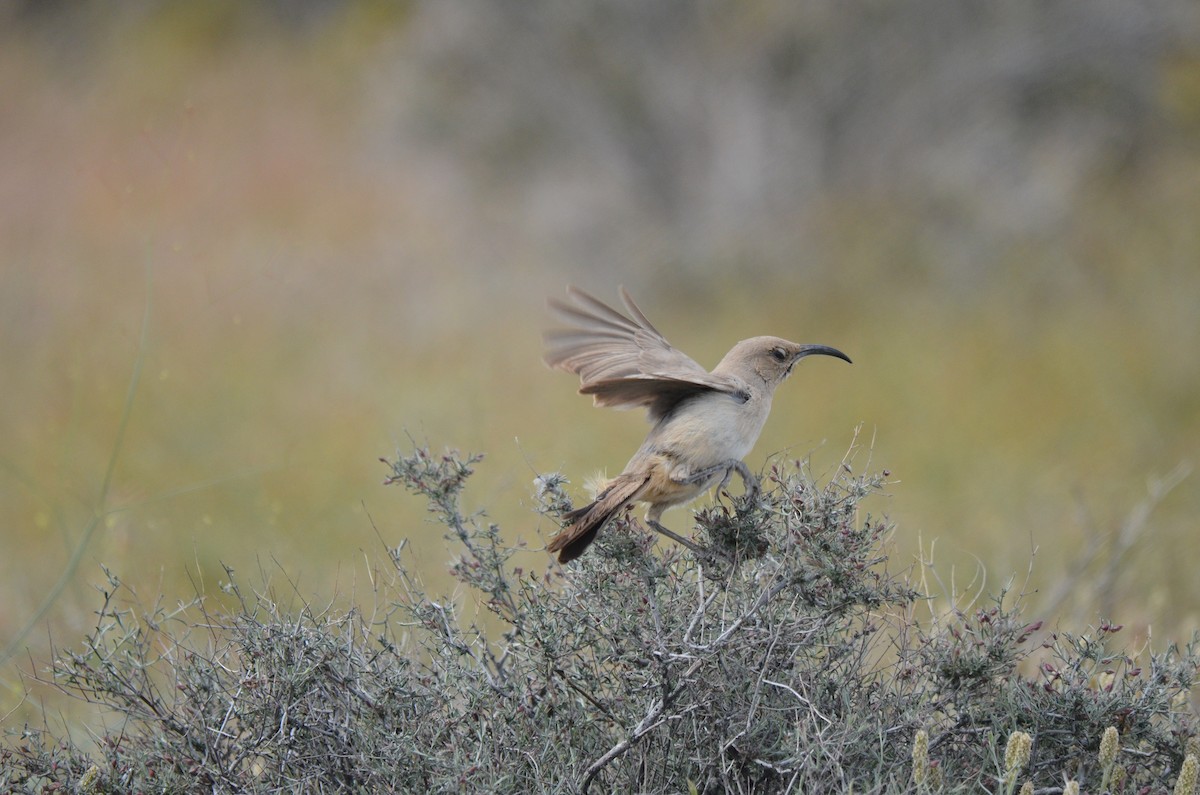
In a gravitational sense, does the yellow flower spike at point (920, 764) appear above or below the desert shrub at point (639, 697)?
below

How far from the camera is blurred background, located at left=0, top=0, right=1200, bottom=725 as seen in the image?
743cm

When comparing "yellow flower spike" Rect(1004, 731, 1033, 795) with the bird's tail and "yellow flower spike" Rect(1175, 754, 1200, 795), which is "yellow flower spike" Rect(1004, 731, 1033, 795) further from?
the bird's tail

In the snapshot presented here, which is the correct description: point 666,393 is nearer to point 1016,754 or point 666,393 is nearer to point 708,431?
point 708,431

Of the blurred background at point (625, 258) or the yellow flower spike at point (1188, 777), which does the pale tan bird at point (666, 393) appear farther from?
the blurred background at point (625, 258)

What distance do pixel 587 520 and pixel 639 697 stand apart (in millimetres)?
515

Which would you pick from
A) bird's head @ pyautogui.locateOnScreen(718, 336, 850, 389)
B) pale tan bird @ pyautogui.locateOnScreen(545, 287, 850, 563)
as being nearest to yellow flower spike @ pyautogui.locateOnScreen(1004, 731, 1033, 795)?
pale tan bird @ pyautogui.locateOnScreen(545, 287, 850, 563)

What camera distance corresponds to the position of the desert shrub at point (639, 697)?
256cm

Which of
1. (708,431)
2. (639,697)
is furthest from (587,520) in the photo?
(708,431)

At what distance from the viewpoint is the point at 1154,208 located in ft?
32.6

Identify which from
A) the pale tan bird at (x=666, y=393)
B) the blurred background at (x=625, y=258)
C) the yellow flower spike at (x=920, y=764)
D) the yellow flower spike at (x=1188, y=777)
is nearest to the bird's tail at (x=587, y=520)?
the pale tan bird at (x=666, y=393)

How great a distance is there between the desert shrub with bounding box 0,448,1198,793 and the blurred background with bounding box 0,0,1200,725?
314cm

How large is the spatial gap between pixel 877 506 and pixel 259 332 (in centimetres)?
573

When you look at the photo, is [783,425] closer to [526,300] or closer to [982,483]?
[982,483]

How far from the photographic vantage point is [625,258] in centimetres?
1138
